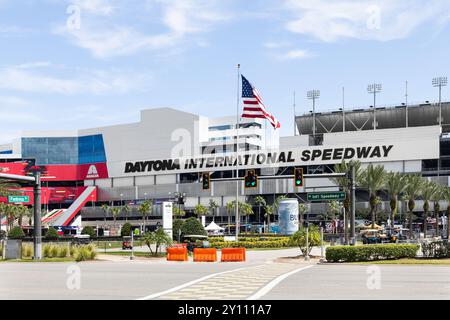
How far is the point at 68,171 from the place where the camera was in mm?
141250

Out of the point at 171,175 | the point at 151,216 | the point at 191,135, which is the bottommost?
the point at 151,216

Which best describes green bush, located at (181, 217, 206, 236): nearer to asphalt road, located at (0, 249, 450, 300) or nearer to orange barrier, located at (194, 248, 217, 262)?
orange barrier, located at (194, 248, 217, 262)

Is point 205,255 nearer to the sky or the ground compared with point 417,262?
nearer to the ground

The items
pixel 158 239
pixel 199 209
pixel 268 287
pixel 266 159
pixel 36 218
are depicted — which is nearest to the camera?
pixel 268 287

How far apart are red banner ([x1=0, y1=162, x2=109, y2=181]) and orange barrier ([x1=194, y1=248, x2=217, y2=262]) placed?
99.4 m

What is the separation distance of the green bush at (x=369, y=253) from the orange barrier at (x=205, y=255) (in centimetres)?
810

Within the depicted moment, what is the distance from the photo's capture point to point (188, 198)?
128 metres

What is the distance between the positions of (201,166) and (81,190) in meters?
31.7

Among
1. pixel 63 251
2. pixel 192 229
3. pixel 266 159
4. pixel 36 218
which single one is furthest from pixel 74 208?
pixel 63 251

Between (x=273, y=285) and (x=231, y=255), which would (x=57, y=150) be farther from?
(x=273, y=285)

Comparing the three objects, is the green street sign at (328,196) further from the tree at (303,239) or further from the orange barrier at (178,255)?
the orange barrier at (178,255)

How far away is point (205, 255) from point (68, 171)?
348 ft
